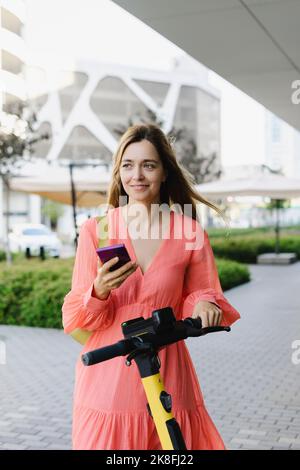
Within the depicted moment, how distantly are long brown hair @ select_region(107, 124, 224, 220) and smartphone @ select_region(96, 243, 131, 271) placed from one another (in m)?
0.45

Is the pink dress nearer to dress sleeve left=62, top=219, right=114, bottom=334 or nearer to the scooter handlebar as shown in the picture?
dress sleeve left=62, top=219, right=114, bottom=334

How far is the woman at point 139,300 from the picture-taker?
2.10 meters

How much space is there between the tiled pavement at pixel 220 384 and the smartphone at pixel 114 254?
324 cm

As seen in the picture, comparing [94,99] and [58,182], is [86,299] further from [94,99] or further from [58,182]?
[94,99]

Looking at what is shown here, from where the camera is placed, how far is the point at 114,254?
1.92 meters

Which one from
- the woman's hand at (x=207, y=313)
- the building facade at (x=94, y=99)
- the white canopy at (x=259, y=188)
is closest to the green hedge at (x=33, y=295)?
the woman's hand at (x=207, y=313)

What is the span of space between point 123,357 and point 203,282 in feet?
1.15

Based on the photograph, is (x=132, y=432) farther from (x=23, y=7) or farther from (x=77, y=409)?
(x=23, y=7)

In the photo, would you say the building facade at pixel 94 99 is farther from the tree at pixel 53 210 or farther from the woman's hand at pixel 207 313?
the woman's hand at pixel 207 313

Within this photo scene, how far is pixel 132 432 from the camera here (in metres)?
2.10

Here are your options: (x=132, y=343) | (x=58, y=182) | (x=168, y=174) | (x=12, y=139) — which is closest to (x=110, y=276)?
(x=132, y=343)

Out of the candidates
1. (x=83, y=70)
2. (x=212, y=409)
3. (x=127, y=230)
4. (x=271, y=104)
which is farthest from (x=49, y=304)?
(x=83, y=70)

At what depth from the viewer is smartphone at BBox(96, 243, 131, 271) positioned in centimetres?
191

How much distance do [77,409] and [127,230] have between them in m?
0.54
